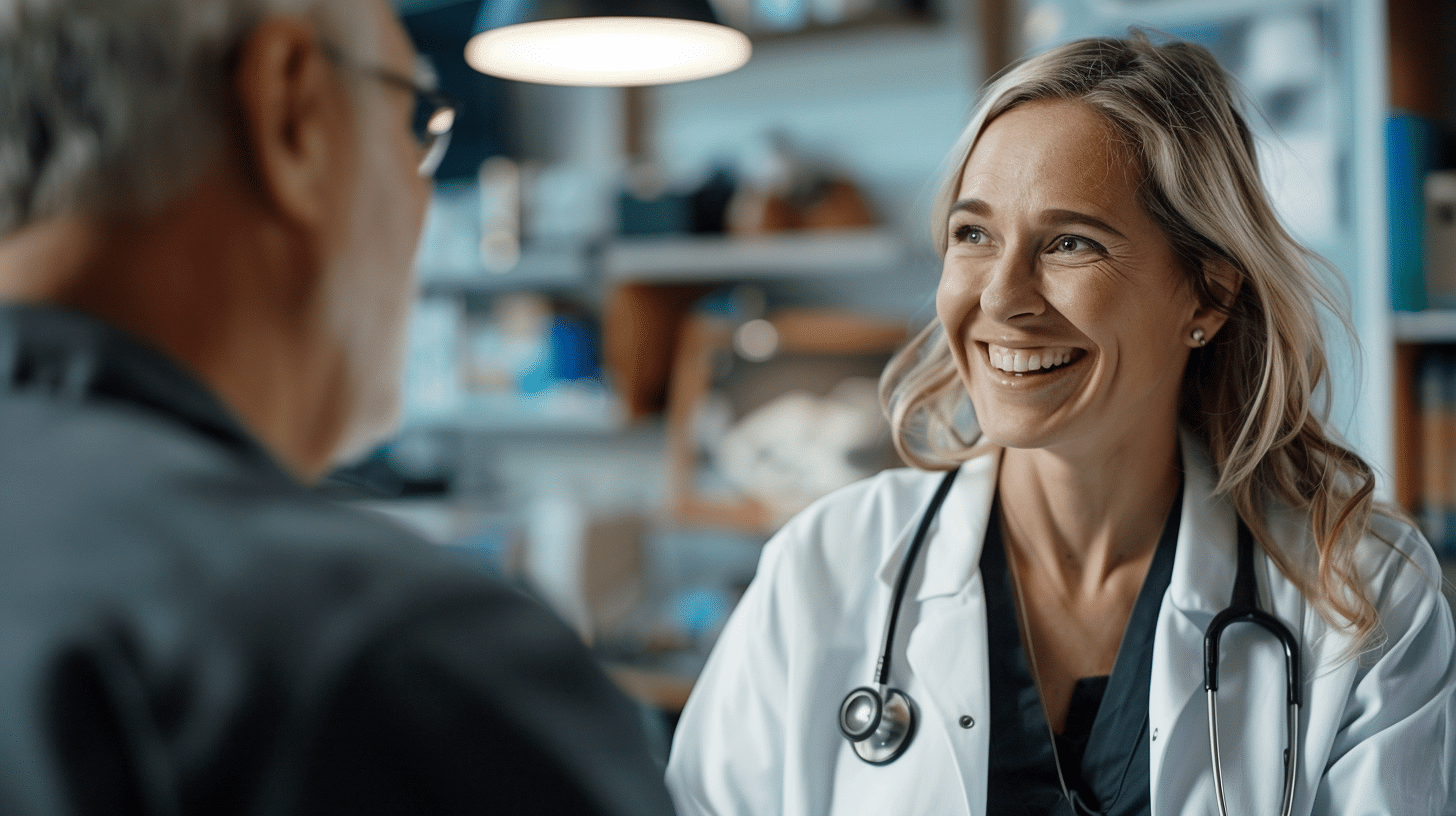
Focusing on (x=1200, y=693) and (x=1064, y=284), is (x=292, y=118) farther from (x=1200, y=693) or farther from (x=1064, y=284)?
(x=1200, y=693)

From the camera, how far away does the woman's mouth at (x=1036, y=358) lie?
1272 millimetres

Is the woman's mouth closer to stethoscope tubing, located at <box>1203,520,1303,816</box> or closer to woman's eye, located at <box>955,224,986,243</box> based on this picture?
woman's eye, located at <box>955,224,986,243</box>

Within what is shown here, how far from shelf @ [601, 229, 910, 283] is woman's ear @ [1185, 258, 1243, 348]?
4.06 feet

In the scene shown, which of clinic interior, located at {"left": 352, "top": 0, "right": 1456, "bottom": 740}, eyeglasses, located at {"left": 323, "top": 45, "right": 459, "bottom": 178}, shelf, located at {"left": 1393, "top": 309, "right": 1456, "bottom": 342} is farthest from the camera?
clinic interior, located at {"left": 352, "top": 0, "right": 1456, "bottom": 740}

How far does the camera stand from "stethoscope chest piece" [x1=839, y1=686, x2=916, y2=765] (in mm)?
1219

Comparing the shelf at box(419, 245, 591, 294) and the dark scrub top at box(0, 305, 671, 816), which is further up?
the shelf at box(419, 245, 591, 294)

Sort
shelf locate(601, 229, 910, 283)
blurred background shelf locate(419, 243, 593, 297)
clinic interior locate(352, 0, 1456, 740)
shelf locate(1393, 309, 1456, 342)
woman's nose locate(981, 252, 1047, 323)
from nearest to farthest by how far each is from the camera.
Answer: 1. woman's nose locate(981, 252, 1047, 323)
2. shelf locate(1393, 309, 1456, 342)
3. clinic interior locate(352, 0, 1456, 740)
4. shelf locate(601, 229, 910, 283)
5. blurred background shelf locate(419, 243, 593, 297)

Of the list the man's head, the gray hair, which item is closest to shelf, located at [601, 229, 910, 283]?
the man's head

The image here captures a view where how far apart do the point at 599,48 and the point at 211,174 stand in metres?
0.83

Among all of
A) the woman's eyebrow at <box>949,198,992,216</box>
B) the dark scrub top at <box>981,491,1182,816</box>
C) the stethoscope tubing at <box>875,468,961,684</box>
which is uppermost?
the woman's eyebrow at <box>949,198,992,216</box>

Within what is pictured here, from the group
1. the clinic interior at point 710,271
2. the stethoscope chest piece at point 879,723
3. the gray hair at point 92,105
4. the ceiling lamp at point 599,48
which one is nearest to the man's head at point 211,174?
the gray hair at point 92,105

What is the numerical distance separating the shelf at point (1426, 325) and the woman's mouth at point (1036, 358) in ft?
3.67

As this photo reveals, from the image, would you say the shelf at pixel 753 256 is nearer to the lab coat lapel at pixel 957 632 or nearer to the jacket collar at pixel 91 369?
the lab coat lapel at pixel 957 632

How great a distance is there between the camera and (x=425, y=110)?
29.9 inches
